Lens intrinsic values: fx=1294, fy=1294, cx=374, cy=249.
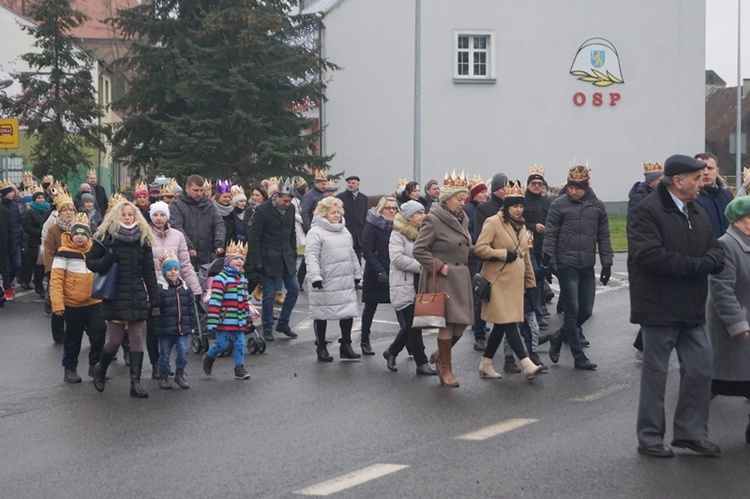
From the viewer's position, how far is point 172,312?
38.4ft

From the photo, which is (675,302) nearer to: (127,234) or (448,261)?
(448,261)

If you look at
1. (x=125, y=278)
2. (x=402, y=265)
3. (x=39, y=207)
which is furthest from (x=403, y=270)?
(x=39, y=207)

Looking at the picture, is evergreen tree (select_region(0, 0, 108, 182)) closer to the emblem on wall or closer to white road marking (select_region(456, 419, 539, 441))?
the emblem on wall

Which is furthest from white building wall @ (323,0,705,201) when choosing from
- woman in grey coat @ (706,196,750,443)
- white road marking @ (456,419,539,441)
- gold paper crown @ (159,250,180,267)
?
woman in grey coat @ (706,196,750,443)

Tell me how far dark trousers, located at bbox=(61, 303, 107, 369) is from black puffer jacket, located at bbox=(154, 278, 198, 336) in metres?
0.75

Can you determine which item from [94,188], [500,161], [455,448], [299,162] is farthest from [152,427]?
[500,161]

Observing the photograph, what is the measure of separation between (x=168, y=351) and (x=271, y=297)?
3579 mm

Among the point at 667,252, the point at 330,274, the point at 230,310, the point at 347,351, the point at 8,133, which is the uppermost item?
the point at 8,133

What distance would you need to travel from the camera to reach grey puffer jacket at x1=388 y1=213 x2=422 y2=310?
12711mm

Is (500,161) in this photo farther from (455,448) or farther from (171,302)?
(455,448)

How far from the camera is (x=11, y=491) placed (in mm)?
7586

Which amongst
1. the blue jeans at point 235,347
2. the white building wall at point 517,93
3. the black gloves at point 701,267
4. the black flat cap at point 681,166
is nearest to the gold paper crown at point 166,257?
the blue jeans at point 235,347

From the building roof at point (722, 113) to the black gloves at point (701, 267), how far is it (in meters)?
77.2

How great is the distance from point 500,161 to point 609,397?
34.2 meters
